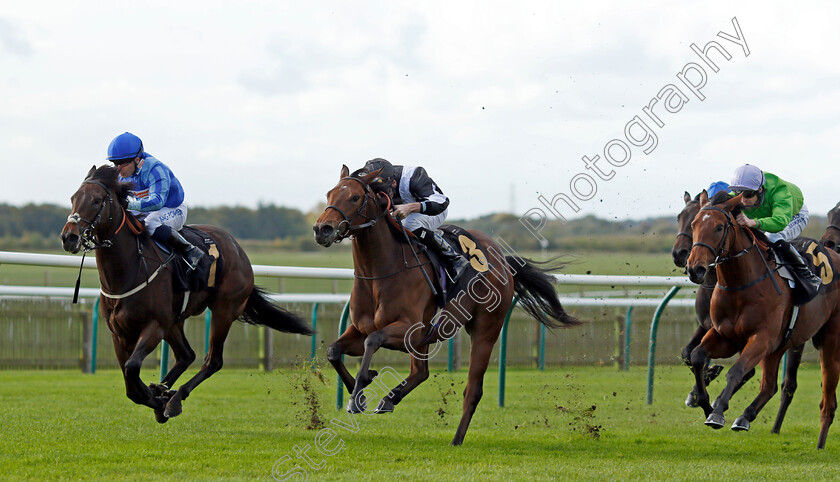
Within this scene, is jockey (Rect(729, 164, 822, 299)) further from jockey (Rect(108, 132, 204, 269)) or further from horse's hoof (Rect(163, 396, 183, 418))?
horse's hoof (Rect(163, 396, 183, 418))

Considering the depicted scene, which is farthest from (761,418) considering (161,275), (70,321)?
(70,321)

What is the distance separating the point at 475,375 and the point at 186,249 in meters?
2.17

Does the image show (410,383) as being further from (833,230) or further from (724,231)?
(833,230)

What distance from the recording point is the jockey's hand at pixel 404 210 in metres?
5.99

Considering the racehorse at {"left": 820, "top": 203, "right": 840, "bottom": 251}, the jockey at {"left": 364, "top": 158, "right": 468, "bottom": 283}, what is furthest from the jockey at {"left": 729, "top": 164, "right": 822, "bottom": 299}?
the jockey at {"left": 364, "top": 158, "right": 468, "bottom": 283}

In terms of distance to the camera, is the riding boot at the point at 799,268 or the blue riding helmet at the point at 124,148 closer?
the blue riding helmet at the point at 124,148

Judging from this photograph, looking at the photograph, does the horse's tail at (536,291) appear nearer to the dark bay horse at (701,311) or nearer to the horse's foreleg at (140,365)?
the dark bay horse at (701,311)

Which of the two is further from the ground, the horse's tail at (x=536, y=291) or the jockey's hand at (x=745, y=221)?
the jockey's hand at (x=745, y=221)

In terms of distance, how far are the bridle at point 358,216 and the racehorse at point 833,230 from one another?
426 centimetres

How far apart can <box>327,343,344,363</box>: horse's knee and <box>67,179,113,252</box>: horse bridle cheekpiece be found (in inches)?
59.7

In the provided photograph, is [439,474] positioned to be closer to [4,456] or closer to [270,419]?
[4,456]

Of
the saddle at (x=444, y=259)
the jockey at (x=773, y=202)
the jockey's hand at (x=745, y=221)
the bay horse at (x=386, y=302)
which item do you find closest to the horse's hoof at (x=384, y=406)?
the bay horse at (x=386, y=302)

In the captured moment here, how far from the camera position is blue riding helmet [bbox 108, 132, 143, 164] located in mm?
6223

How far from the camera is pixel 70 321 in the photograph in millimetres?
12367
